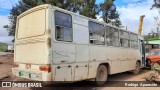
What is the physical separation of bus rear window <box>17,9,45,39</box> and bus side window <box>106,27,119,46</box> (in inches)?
157

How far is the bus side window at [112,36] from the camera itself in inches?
414

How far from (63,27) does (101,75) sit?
347 centimetres

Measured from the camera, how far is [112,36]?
36.1 feet

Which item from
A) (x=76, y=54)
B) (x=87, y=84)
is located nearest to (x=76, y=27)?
(x=76, y=54)

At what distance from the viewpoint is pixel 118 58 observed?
37.8 feet

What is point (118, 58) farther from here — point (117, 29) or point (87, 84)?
point (87, 84)

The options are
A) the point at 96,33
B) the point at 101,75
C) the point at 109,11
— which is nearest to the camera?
the point at 96,33

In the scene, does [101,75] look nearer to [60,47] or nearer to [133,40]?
[60,47]

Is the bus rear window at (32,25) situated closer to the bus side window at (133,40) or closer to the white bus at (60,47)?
the white bus at (60,47)

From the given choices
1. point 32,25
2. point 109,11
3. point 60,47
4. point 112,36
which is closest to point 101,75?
point 112,36

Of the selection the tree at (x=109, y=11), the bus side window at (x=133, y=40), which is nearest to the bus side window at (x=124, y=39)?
the bus side window at (x=133, y=40)

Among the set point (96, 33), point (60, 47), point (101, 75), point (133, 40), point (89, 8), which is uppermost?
point (89, 8)

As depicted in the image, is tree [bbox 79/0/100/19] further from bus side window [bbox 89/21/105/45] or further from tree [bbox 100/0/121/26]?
bus side window [bbox 89/21/105/45]

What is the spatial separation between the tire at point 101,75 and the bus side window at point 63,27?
2526 mm
